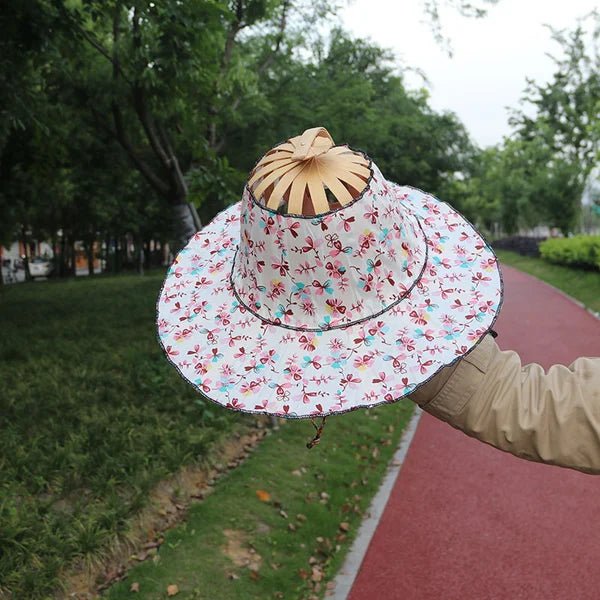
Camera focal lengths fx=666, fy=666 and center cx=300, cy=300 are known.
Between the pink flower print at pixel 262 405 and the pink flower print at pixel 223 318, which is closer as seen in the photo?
the pink flower print at pixel 262 405

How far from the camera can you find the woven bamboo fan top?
5.53ft

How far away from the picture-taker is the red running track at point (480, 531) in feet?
13.9

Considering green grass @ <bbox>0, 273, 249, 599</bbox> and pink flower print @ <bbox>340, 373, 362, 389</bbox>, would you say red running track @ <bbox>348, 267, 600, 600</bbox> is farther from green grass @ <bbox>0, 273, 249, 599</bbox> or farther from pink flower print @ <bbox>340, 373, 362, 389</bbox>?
pink flower print @ <bbox>340, 373, 362, 389</bbox>

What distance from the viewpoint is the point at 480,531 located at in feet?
16.1

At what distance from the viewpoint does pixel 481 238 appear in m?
1.96

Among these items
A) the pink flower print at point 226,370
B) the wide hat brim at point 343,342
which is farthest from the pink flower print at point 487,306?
the pink flower print at point 226,370

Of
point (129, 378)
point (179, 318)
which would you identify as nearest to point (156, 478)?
point (129, 378)

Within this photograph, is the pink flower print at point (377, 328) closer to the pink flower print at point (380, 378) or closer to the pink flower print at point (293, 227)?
the pink flower print at point (380, 378)

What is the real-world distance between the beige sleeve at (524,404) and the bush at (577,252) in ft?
56.7

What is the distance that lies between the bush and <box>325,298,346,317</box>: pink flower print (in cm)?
1725

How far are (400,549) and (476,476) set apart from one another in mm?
1519

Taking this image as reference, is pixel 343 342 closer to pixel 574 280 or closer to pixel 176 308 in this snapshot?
pixel 176 308

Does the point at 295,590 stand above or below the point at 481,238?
below

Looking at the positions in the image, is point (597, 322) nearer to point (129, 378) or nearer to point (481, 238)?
point (129, 378)
